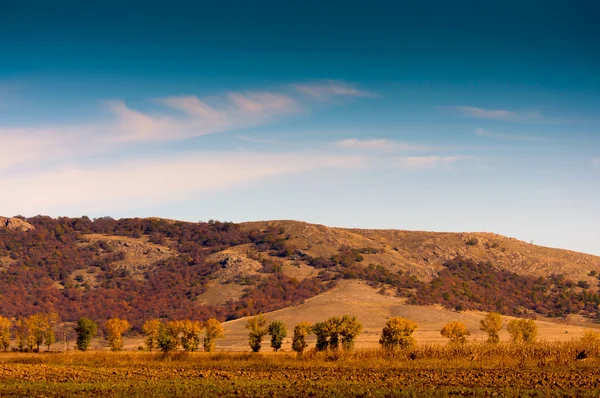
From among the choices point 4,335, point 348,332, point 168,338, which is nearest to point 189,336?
point 168,338

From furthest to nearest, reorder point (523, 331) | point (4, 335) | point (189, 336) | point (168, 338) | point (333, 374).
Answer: point (523, 331)
point (4, 335)
point (189, 336)
point (168, 338)
point (333, 374)

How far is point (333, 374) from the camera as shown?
6384cm

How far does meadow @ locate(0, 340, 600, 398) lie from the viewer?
167ft

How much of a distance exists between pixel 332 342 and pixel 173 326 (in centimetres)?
3919

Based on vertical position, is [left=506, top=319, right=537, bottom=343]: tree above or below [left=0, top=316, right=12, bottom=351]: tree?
above

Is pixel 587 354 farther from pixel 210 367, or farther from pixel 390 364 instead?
pixel 210 367

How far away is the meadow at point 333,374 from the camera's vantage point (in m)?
50.9

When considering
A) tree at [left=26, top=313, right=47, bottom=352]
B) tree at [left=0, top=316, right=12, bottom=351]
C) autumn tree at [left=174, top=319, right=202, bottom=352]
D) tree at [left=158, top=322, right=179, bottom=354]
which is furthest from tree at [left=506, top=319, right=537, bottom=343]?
tree at [left=0, top=316, right=12, bottom=351]

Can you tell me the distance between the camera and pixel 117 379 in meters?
60.4

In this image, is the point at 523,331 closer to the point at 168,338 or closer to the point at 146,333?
the point at 168,338

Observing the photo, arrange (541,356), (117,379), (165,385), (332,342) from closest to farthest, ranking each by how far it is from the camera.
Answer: (165,385) → (117,379) → (541,356) → (332,342)

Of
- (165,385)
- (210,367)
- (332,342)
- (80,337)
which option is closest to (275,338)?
(332,342)

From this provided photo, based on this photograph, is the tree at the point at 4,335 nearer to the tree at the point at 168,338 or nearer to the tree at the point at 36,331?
the tree at the point at 36,331

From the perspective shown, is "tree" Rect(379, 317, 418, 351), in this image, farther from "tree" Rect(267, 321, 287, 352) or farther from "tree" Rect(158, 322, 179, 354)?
"tree" Rect(158, 322, 179, 354)
